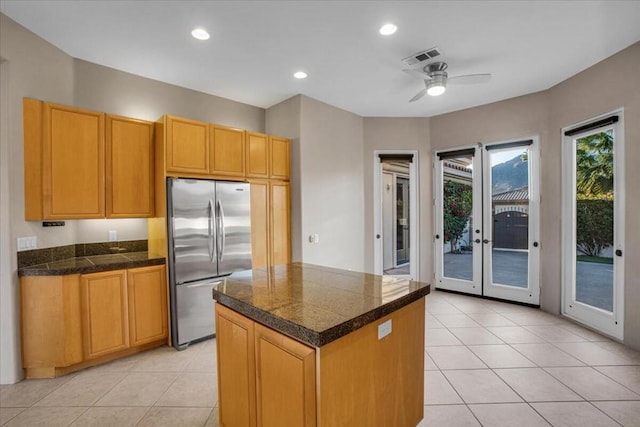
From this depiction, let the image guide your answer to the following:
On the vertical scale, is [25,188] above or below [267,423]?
above

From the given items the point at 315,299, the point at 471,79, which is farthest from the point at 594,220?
the point at 315,299

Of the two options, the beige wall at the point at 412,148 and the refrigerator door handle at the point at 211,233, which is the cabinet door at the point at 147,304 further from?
the beige wall at the point at 412,148

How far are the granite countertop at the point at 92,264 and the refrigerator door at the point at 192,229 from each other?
0.23 metres

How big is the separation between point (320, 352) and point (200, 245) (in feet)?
7.87

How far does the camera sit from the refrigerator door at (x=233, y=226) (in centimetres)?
335

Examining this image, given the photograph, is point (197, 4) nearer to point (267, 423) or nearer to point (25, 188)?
point (25, 188)

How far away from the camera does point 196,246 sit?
318cm

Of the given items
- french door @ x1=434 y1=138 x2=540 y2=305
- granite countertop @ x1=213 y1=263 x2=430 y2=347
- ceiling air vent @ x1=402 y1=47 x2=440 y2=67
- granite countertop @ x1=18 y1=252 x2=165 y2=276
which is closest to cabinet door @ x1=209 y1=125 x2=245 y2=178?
granite countertop @ x1=18 y1=252 x2=165 y2=276

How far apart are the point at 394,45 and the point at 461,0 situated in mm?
710

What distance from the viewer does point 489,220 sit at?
4.62m

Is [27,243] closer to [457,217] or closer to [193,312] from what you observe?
[193,312]

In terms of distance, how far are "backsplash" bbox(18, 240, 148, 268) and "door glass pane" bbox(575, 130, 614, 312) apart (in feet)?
17.4

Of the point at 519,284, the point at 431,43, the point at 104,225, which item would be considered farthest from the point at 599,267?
the point at 104,225

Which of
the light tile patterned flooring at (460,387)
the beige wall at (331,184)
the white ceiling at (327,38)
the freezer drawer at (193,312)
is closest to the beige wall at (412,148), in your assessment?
the beige wall at (331,184)
